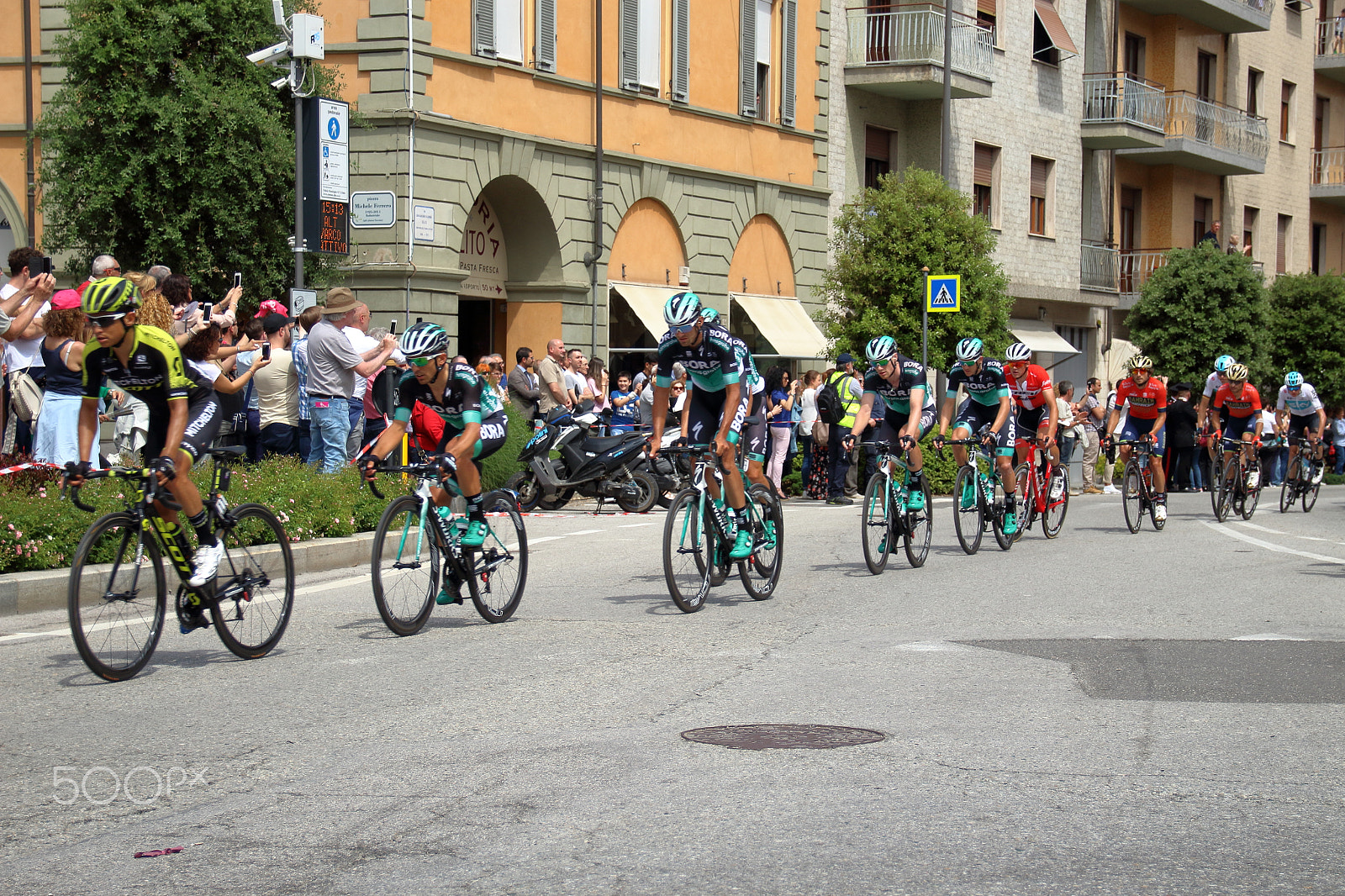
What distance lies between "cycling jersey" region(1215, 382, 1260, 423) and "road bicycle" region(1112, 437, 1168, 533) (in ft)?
9.09

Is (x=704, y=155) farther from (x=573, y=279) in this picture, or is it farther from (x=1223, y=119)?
(x=1223, y=119)

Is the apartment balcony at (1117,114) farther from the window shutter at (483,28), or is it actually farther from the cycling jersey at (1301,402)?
the window shutter at (483,28)

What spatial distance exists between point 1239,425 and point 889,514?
8.85m

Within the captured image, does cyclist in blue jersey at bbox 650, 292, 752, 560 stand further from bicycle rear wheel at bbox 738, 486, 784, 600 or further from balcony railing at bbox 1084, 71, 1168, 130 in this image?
balcony railing at bbox 1084, 71, 1168, 130

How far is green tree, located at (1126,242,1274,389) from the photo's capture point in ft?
121

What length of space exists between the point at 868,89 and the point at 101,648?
94.6 feet

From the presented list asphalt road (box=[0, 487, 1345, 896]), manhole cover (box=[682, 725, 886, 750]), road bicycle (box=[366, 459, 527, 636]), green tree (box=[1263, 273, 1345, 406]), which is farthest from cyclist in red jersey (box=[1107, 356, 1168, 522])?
green tree (box=[1263, 273, 1345, 406])

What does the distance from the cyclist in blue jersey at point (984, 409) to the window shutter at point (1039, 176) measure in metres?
25.4

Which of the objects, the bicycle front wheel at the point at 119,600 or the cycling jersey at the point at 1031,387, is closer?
the bicycle front wheel at the point at 119,600

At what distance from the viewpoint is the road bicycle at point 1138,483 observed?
1691cm

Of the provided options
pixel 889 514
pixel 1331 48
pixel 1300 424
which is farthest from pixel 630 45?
pixel 1331 48

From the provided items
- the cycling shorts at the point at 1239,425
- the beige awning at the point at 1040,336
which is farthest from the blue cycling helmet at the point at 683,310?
the beige awning at the point at 1040,336

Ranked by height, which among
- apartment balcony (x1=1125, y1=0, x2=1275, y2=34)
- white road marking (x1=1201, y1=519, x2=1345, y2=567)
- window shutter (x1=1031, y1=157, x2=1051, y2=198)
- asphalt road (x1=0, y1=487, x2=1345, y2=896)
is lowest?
white road marking (x1=1201, y1=519, x2=1345, y2=567)

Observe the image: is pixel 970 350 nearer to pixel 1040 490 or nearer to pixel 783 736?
pixel 1040 490
